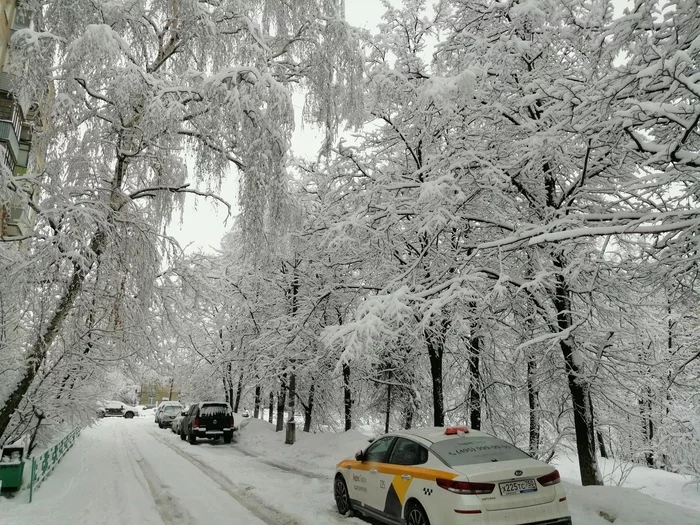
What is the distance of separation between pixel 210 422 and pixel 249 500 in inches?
481

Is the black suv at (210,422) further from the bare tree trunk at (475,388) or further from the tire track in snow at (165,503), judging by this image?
the bare tree trunk at (475,388)

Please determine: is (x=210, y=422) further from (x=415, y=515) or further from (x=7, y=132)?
(x=415, y=515)

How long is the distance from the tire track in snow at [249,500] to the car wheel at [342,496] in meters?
0.80

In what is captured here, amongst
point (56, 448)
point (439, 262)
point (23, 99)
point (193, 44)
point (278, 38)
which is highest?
point (278, 38)

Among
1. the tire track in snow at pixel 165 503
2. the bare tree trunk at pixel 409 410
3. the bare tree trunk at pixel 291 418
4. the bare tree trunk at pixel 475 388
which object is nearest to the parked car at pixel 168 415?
the bare tree trunk at pixel 291 418

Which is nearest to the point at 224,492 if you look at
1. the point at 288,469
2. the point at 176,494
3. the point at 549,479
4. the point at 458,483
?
the point at 176,494

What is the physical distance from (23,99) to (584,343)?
9361 mm

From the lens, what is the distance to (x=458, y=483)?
15.9 ft

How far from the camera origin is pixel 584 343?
8.23 metres

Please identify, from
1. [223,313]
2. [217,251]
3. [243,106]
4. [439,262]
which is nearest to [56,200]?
[243,106]

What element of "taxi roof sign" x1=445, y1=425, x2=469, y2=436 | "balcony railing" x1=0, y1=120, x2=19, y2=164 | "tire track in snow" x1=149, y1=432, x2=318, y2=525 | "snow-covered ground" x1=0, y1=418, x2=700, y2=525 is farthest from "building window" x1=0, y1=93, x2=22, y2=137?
"taxi roof sign" x1=445, y1=425, x2=469, y2=436

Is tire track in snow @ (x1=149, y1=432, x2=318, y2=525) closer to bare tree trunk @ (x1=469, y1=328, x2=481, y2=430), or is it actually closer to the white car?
the white car

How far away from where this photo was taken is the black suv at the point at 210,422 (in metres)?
19.0

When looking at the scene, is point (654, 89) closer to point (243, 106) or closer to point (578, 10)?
point (578, 10)
